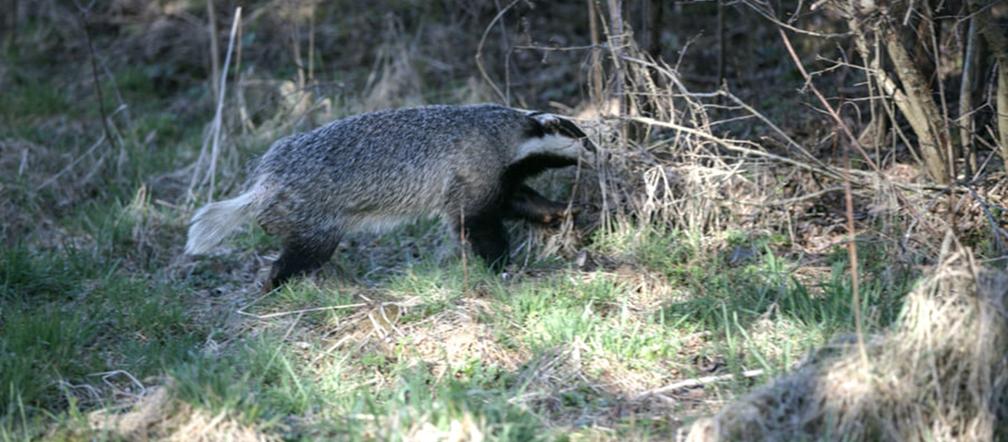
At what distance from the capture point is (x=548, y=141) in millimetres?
5965

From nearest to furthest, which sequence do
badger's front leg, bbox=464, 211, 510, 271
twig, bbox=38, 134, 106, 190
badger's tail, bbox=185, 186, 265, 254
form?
badger's tail, bbox=185, 186, 265, 254 → badger's front leg, bbox=464, 211, 510, 271 → twig, bbox=38, 134, 106, 190

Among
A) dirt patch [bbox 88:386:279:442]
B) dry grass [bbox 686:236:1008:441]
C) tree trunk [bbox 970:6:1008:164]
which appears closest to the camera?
dry grass [bbox 686:236:1008:441]

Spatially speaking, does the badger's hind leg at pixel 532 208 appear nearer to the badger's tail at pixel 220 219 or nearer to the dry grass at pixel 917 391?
the badger's tail at pixel 220 219

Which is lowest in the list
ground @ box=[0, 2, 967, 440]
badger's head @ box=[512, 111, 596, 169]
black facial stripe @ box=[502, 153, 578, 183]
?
ground @ box=[0, 2, 967, 440]

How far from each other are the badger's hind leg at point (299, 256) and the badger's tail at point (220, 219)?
0.26 meters

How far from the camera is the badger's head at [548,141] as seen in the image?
5.94m

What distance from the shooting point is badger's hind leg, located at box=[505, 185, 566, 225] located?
6020mm

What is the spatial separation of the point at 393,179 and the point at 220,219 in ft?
3.04

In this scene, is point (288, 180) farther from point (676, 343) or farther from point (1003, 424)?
point (1003, 424)

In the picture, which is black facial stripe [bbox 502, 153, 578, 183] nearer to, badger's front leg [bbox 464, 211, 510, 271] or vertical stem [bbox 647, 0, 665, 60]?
badger's front leg [bbox 464, 211, 510, 271]

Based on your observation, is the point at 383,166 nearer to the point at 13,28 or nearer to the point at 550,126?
the point at 550,126

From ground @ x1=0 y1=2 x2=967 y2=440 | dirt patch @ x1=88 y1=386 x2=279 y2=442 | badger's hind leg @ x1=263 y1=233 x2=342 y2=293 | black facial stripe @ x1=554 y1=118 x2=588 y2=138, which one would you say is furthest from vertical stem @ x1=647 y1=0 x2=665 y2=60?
dirt patch @ x1=88 y1=386 x2=279 y2=442

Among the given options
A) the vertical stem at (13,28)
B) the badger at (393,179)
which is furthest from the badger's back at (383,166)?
the vertical stem at (13,28)

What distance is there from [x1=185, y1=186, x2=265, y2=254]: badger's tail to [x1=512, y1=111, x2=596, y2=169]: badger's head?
1.42 metres
